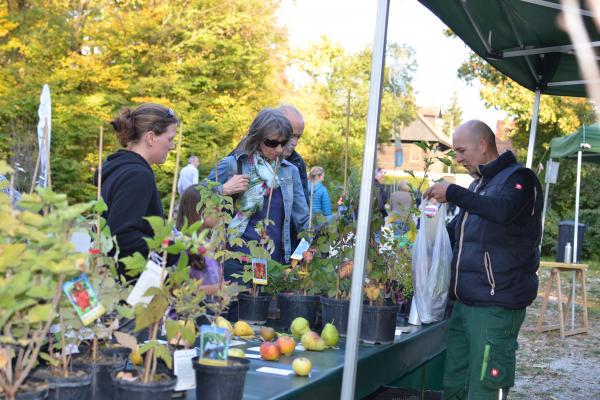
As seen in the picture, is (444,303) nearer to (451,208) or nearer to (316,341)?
(316,341)

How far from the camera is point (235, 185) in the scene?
2.85 metres

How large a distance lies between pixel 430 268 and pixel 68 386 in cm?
200

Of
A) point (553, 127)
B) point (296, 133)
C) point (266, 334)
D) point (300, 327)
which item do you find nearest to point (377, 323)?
point (300, 327)

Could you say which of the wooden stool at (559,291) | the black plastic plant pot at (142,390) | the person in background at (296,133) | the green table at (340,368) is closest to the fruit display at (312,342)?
the green table at (340,368)

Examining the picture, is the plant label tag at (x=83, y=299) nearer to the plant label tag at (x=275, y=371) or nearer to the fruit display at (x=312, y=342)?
the plant label tag at (x=275, y=371)

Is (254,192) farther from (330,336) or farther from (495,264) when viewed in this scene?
(495,264)

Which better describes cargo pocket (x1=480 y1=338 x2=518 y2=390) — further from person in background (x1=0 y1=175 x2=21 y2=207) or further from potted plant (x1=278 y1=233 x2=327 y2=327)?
person in background (x1=0 y1=175 x2=21 y2=207)

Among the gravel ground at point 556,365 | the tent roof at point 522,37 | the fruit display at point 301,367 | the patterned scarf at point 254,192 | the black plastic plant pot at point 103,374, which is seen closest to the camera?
the black plastic plant pot at point 103,374

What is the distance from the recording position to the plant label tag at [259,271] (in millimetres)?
2475

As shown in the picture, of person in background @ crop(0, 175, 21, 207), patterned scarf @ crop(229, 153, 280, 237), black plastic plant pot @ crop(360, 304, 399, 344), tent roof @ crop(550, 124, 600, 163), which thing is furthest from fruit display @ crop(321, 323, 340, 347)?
tent roof @ crop(550, 124, 600, 163)

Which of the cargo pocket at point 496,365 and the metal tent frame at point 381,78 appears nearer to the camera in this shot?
the metal tent frame at point 381,78

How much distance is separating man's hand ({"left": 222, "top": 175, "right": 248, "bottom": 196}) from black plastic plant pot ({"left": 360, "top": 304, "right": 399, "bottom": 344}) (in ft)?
2.44

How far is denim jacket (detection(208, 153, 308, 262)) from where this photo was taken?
3010 millimetres

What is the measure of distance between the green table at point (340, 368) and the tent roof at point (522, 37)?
1.40 meters
